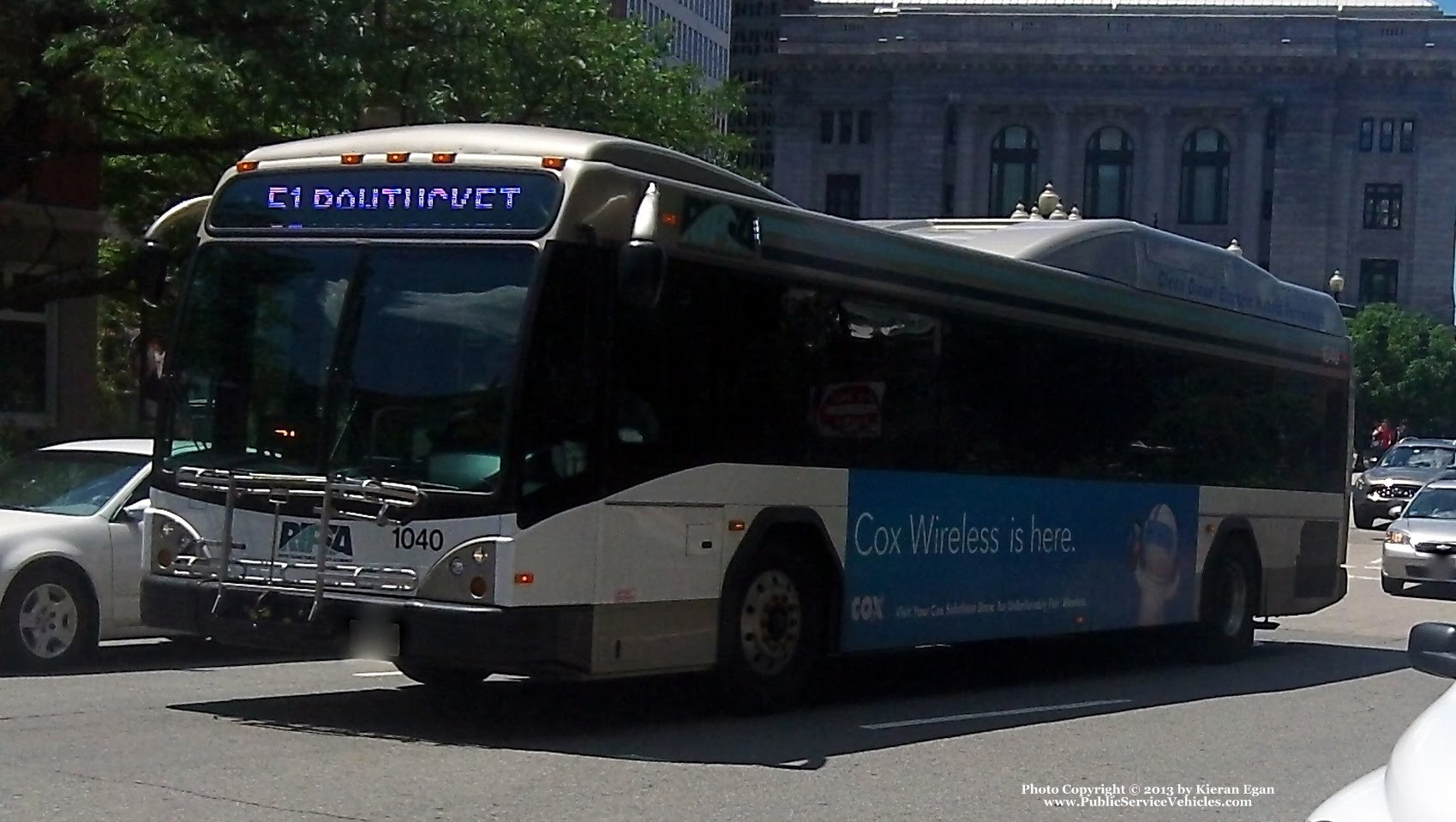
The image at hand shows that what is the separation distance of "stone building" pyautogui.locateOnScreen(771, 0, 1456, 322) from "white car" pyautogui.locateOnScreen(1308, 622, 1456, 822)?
104 metres

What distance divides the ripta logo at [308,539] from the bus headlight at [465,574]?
0.48 m

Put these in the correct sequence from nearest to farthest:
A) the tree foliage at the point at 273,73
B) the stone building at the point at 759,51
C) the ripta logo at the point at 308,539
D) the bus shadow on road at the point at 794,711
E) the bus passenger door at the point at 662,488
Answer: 1. the ripta logo at the point at 308,539
2. the bus passenger door at the point at 662,488
3. the bus shadow on road at the point at 794,711
4. the tree foliage at the point at 273,73
5. the stone building at the point at 759,51

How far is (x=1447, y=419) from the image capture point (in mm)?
92312

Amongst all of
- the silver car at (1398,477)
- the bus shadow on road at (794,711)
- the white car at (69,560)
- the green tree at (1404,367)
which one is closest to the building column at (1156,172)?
the green tree at (1404,367)

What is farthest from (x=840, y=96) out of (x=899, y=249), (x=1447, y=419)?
(x=899, y=249)

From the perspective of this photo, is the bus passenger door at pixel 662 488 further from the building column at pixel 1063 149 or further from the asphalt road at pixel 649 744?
the building column at pixel 1063 149

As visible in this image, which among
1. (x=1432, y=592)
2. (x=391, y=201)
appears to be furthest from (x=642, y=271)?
(x=1432, y=592)

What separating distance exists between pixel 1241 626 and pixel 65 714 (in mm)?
10152

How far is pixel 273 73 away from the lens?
19312 millimetres

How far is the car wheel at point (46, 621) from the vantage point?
41.9 ft

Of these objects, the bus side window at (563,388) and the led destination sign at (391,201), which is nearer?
the bus side window at (563,388)

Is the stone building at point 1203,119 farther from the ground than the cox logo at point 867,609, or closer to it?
farther from the ground

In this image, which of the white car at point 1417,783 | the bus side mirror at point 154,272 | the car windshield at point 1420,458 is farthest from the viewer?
the car windshield at point 1420,458

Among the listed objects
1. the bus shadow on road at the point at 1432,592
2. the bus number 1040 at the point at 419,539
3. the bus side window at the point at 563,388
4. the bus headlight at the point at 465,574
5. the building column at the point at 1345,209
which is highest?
the building column at the point at 1345,209
